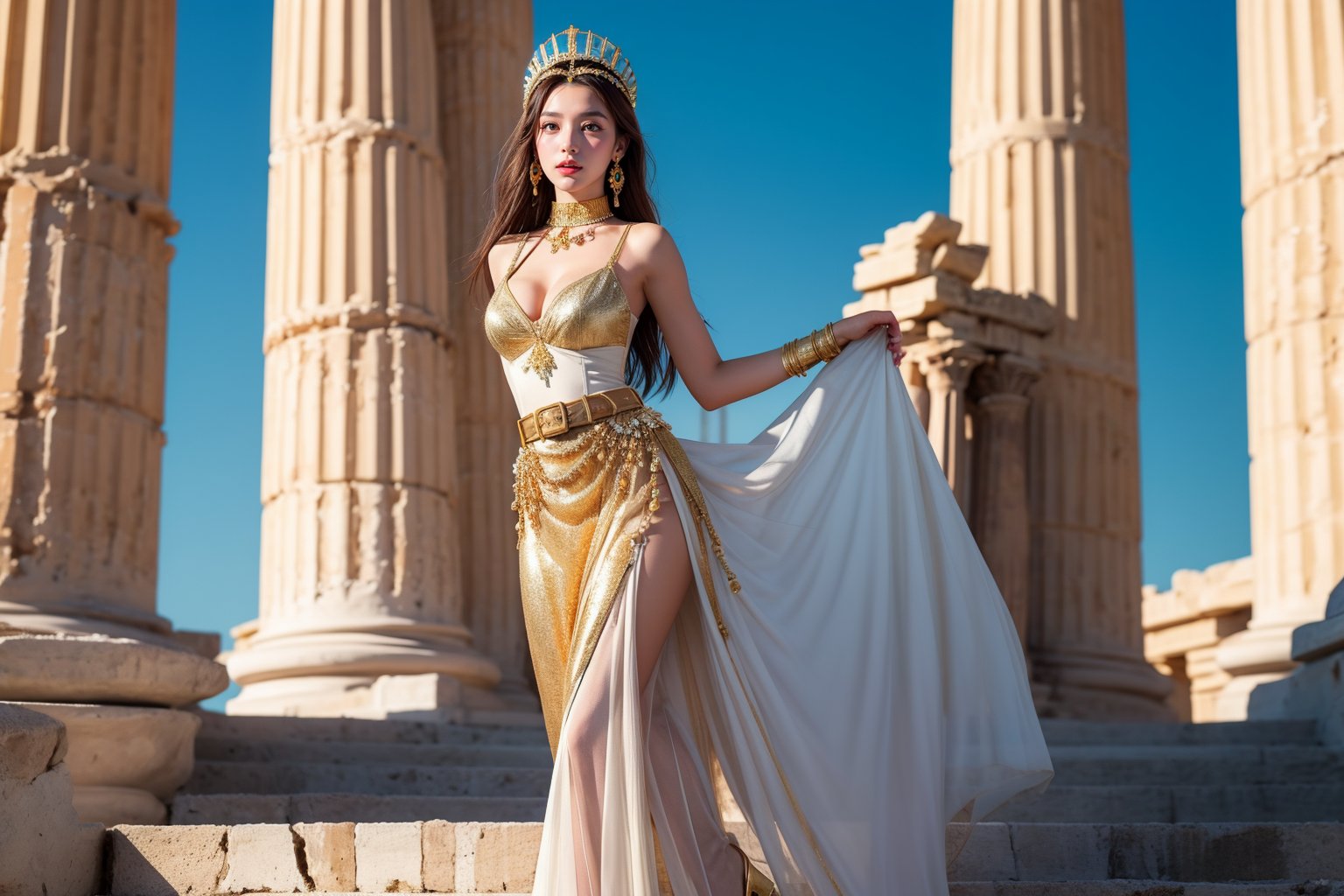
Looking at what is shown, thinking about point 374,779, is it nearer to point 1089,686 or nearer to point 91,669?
point 91,669

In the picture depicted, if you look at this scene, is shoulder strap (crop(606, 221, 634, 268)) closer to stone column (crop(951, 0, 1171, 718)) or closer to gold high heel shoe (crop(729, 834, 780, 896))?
gold high heel shoe (crop(729, 834, 780, 896))

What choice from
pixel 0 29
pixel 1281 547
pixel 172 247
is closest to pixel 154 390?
pixel 172 247

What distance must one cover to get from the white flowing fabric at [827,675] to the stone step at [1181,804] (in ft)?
9.27

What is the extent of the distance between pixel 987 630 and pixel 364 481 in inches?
316

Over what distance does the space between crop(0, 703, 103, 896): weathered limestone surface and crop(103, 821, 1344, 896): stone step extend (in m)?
0.30

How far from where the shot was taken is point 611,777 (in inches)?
173

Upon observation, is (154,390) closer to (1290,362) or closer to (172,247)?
(172,247)

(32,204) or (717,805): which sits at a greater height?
(32,204)

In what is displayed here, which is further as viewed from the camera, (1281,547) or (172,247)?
(1281,547)

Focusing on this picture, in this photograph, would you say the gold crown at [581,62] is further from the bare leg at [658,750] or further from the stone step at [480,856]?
the stone step at [480,856]

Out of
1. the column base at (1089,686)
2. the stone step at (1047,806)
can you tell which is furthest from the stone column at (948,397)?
the stone step at (1047,806)

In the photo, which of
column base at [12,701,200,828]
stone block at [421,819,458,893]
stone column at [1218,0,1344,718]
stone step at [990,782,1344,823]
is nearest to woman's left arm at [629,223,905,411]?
stone block at [421,819,458,893]

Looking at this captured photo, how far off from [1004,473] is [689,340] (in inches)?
406

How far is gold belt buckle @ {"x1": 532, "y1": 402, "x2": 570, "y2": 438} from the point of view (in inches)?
185
